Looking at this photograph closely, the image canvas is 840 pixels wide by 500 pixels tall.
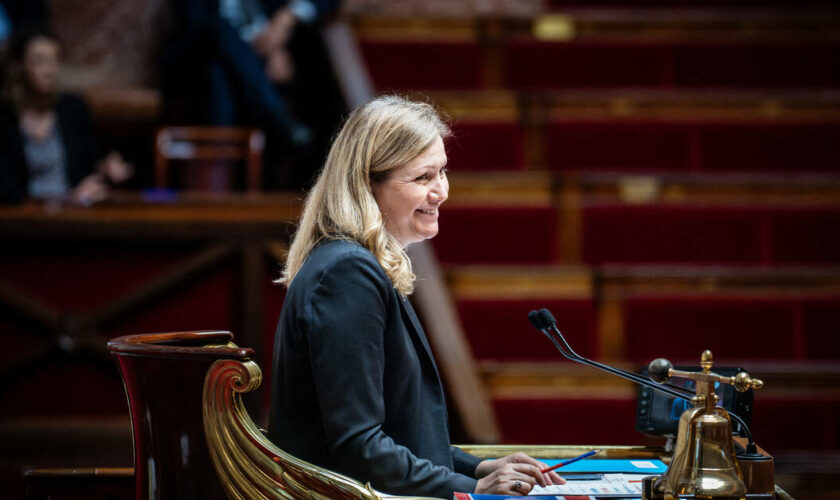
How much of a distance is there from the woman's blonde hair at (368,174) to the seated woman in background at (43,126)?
1458 mm

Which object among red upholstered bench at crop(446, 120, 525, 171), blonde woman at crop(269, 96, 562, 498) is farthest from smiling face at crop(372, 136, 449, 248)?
red upholstered bench at crop(446, 120, 525, 171)

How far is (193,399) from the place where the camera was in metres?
0.66

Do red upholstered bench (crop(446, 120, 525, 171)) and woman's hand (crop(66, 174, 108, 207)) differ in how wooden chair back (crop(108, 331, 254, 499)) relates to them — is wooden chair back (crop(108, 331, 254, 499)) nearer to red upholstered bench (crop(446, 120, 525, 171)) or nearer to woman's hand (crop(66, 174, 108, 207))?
woman's hand (crop(66, 174, 108, 207))

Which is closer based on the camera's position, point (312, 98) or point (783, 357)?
point (783, 357)

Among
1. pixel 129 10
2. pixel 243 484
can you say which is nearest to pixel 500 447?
pixel 243 484

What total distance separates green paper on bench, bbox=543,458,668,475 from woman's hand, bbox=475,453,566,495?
0.19 feet

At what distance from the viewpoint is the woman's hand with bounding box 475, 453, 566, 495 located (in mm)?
675

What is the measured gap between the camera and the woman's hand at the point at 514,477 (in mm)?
675

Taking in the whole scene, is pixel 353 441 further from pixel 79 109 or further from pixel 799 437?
pixel 79 109

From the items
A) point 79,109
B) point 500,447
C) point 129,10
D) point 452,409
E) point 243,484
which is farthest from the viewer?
point 129,10

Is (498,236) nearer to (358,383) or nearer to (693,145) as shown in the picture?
(693,145)

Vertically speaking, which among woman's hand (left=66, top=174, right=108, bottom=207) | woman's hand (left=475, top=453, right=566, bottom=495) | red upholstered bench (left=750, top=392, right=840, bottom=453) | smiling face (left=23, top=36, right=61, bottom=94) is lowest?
red upholstered bench (left=750, top=392, right=840, bottom=453)

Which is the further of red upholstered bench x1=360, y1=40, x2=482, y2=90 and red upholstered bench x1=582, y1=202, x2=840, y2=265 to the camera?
red upholstered bench x1=360, y1=40, x2=482, y2=90

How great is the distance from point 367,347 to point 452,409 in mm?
766
